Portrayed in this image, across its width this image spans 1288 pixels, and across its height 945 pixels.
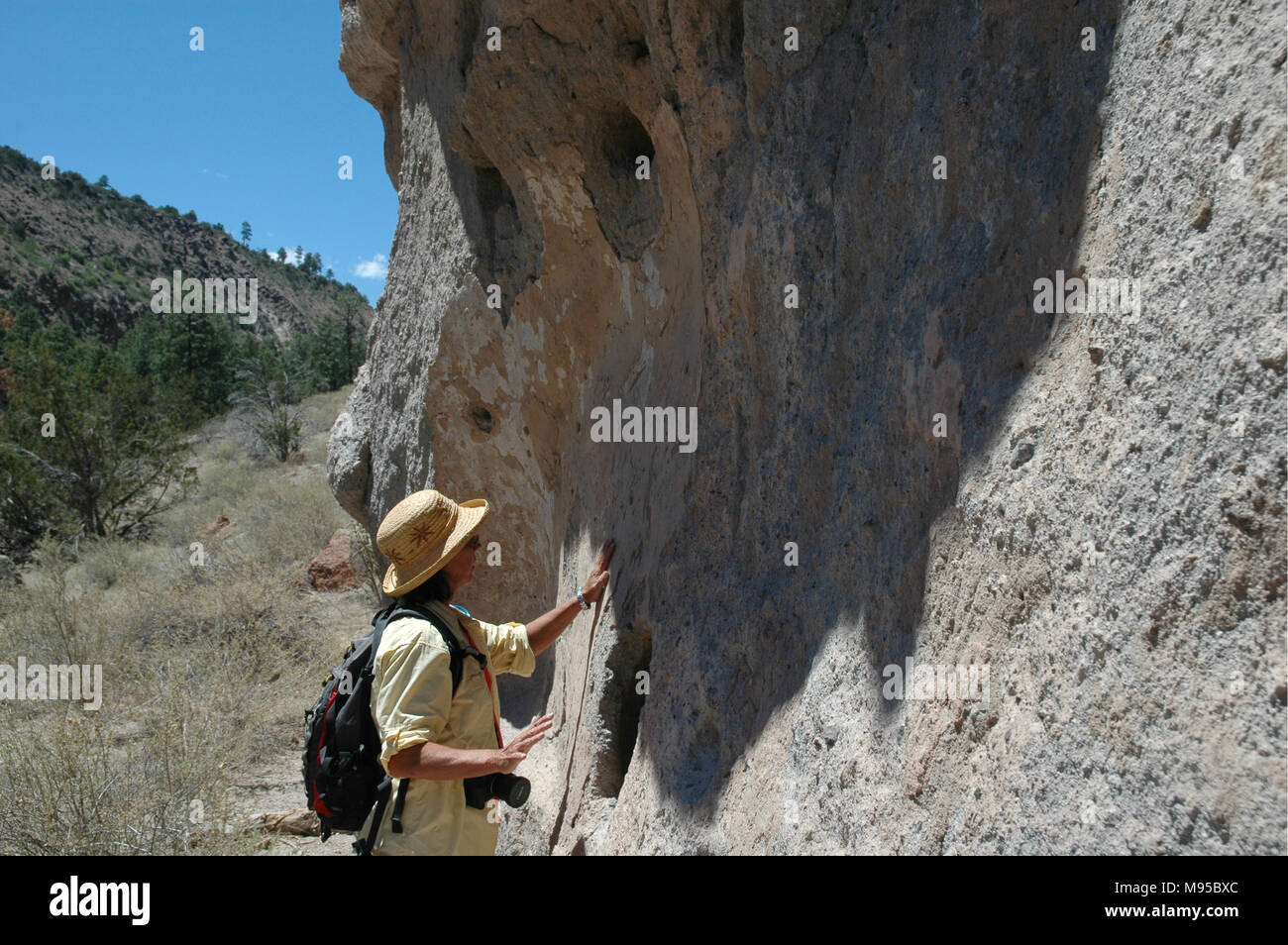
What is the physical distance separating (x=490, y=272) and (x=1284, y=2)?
14.2ft

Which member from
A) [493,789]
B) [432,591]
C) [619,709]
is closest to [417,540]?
[432,591]

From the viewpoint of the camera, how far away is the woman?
215 centimetres

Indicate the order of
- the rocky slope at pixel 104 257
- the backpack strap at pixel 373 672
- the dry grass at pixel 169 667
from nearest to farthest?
the backpack strap at pixel 373 672, the dry grass at pixel 169 667, the rocky slope at pixel 104 257

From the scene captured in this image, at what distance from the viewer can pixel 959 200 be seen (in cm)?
217

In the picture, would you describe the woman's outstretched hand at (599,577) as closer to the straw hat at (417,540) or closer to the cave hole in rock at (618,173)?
the straw hat at (417,540)

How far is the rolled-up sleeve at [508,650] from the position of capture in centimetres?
277

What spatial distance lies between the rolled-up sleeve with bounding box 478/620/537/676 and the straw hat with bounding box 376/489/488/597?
361 millimetres

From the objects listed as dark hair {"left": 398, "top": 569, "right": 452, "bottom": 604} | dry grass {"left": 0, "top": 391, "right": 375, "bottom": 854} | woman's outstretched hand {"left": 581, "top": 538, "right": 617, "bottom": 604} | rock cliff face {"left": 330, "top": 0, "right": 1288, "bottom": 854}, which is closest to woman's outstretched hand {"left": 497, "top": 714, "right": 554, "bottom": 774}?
dark hair {"left": 398, "top": 569, "right": 452, "bottom": 604}

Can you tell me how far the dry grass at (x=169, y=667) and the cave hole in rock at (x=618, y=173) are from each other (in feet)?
11.8

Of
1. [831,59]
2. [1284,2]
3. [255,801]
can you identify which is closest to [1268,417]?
[1284,2]

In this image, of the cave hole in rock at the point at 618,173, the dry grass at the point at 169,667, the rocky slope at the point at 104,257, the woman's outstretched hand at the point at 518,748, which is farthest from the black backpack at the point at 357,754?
the rocky slope at the point at 104,257

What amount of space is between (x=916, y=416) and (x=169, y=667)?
660cm

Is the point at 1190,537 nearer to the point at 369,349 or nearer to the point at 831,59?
the point at 831,59

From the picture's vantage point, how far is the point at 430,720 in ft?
7.14
